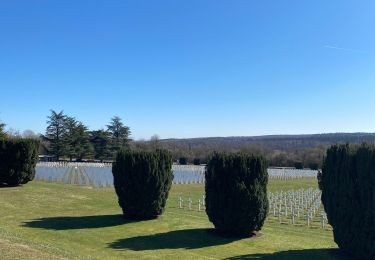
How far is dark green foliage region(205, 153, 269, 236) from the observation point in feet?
54.3

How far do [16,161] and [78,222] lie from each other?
1182 centimetres

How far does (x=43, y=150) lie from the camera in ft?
318

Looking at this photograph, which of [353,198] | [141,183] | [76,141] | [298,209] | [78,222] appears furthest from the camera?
[76,141]

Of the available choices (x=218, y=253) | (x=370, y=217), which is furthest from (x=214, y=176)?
(x=370, y=217)

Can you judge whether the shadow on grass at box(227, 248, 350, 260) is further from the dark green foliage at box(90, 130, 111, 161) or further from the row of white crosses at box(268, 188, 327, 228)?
the dark green foliage at box(90, 130, 111, 161)

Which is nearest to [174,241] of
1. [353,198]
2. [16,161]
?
[353,198]

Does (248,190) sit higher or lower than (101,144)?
lower

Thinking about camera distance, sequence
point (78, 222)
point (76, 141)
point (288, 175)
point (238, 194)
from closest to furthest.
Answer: point (238, 194) → point (78, 222) → point (288, 175) → point (76, 141)

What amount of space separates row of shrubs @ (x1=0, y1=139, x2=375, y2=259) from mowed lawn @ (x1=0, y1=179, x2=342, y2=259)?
70 centimetres

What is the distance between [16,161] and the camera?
28.9 metres

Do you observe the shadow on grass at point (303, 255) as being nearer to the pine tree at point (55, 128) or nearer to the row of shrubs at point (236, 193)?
the row of shrubs at point (236, 193)

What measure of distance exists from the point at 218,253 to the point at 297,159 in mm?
86194

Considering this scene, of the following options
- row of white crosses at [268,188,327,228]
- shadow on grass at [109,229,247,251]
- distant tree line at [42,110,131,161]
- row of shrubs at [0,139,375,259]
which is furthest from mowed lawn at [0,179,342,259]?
distant tree line at [42,110,131,161]

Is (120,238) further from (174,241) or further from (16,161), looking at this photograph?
(16,161)
